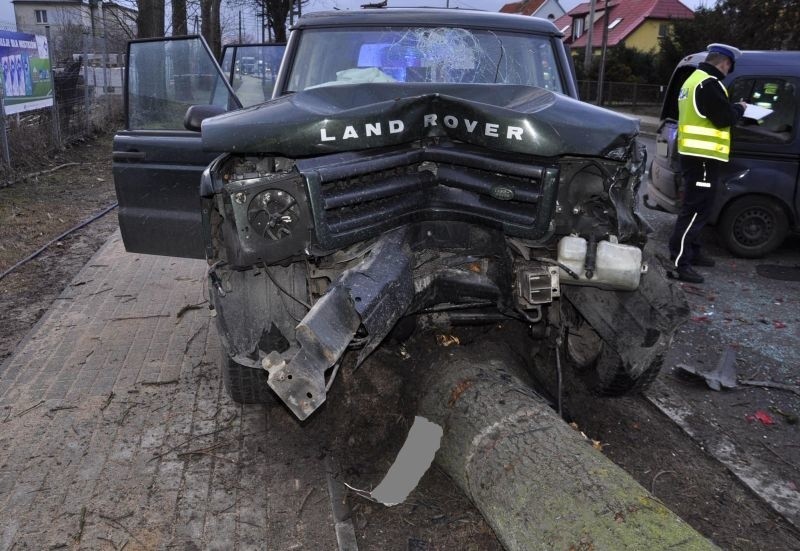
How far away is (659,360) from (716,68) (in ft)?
14.7

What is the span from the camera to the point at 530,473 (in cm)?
286

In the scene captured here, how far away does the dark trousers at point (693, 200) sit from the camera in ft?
23.5

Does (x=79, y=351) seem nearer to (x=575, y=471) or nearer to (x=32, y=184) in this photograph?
(x=575, y=471)

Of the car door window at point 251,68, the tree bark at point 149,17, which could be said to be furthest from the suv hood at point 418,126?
the tree bark at point 149,17

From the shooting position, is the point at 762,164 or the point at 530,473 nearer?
the point at 530,473

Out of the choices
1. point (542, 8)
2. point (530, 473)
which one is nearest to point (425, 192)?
point (530, 473)

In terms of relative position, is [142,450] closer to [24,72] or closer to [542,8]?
[24,72]

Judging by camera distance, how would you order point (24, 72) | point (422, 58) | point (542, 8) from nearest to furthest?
point (422, 58) → point (24, 72) → point (542, 8)

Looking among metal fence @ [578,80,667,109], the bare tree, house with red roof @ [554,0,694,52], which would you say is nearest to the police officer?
the bare tree

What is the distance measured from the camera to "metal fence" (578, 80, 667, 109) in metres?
32.4

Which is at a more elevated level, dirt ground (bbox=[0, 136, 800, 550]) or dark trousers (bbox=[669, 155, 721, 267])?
dark trousers (bbox=[669, 155, 721, 267])

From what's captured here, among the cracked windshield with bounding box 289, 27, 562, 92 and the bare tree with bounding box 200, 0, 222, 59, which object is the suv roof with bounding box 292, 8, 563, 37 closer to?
the cracked windshield with bounding box 289, 27, 562, 92

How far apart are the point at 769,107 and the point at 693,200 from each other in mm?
1620

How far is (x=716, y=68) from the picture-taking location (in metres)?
7.30
